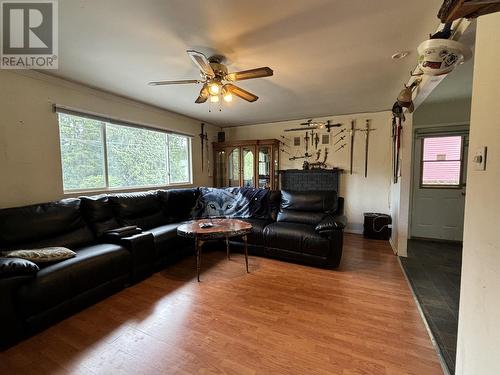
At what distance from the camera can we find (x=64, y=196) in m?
2.79

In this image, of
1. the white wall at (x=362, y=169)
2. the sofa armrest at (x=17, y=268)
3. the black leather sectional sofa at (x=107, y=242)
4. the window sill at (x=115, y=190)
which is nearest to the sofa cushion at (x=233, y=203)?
the black leather sectional sofa at (x=107, y=242)

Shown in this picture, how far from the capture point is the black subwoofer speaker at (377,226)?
13.1 ft

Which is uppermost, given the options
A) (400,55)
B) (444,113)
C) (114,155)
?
(400,55)

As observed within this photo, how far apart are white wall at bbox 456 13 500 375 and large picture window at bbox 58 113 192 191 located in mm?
3784

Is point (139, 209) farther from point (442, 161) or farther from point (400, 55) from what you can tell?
point (442, 161)

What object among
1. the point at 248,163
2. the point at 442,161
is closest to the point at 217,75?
the point at 248,163

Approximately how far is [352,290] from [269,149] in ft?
A: 10.6

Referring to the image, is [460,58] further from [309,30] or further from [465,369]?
[465,369]

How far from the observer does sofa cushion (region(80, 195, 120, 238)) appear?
2.65m

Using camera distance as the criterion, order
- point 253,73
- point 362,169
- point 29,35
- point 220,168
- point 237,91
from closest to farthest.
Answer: point 29,35, point 253,73, point 237,91, point 362,169, point 220,168

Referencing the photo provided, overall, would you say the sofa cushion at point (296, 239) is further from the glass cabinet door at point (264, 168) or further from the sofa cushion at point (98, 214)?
the sofa cushion at point (98, 214)

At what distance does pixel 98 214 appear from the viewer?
271 cm

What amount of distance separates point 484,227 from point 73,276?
107 inches

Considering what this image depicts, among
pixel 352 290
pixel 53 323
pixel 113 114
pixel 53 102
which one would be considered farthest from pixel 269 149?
pixel 53 323
